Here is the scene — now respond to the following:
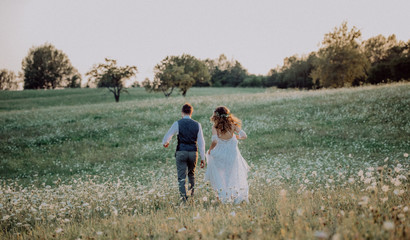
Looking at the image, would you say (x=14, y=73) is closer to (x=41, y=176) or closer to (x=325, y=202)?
(x=41, y=176)

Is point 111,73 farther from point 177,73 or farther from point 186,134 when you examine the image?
point 186,134

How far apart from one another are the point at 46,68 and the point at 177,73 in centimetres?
6234

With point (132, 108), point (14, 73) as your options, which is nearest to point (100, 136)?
point (132, 108)

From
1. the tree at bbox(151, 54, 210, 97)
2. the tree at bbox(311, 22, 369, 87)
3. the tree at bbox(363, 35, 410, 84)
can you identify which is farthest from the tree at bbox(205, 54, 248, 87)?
the tree at bbox(311, 22, 369, 87)

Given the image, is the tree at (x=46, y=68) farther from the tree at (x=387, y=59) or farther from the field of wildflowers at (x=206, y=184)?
the tree at (x=387, y=59)

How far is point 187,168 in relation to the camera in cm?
771

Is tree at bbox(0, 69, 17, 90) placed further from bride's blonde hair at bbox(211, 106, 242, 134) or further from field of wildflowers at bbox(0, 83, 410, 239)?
bride's blonde hair at bbox(211, 106, 242, 134)

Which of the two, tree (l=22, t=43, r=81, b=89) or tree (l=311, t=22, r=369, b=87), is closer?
tree (l=311, t=22, r=369, b=87)

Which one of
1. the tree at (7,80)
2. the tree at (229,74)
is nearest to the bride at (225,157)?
the tree at (229,74)

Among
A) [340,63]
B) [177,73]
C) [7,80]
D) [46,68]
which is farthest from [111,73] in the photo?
[7,80]

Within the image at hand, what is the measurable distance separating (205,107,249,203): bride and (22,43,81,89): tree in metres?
99.6

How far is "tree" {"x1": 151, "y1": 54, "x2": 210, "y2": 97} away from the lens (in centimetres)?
5153

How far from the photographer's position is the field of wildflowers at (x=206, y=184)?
4056 millimetres

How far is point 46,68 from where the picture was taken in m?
90.6
